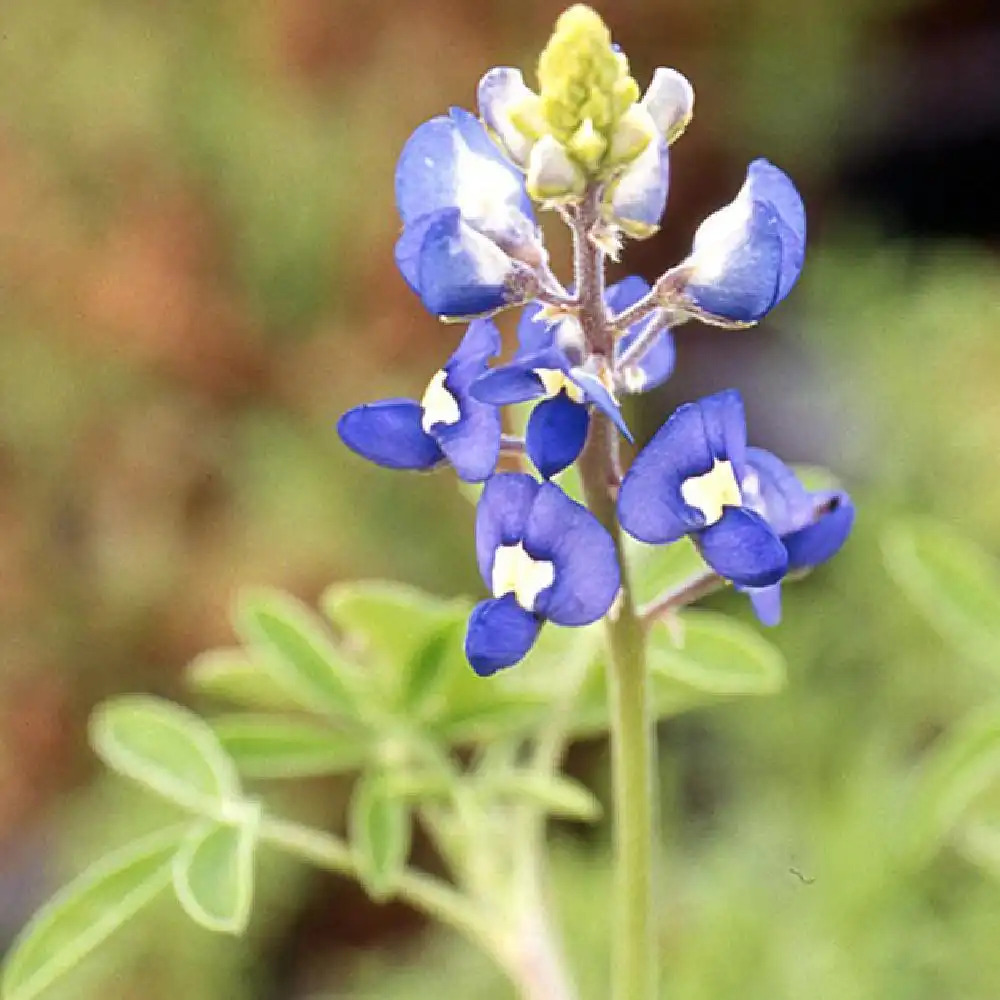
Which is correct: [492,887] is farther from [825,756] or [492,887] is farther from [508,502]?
[825,756]

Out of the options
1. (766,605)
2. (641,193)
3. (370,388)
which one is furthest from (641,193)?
(370,388)

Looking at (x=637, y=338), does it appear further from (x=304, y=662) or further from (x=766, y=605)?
(x=304, y=662)

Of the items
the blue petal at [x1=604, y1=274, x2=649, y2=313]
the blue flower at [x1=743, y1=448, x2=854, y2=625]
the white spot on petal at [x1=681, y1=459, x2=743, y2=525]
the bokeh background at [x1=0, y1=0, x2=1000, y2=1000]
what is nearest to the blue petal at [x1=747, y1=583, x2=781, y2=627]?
the blue flower at [x1=743, y1=448, x2=854, y2=625]

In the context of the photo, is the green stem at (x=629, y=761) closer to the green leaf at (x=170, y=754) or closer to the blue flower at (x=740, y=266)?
the blue flower at (x=740, y=266)

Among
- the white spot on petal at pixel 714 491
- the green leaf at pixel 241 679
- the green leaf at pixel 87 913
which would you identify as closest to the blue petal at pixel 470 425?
the white spot on petal at pixel 714 491

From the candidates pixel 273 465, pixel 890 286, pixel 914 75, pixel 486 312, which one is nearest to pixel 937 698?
pixel 890 286
